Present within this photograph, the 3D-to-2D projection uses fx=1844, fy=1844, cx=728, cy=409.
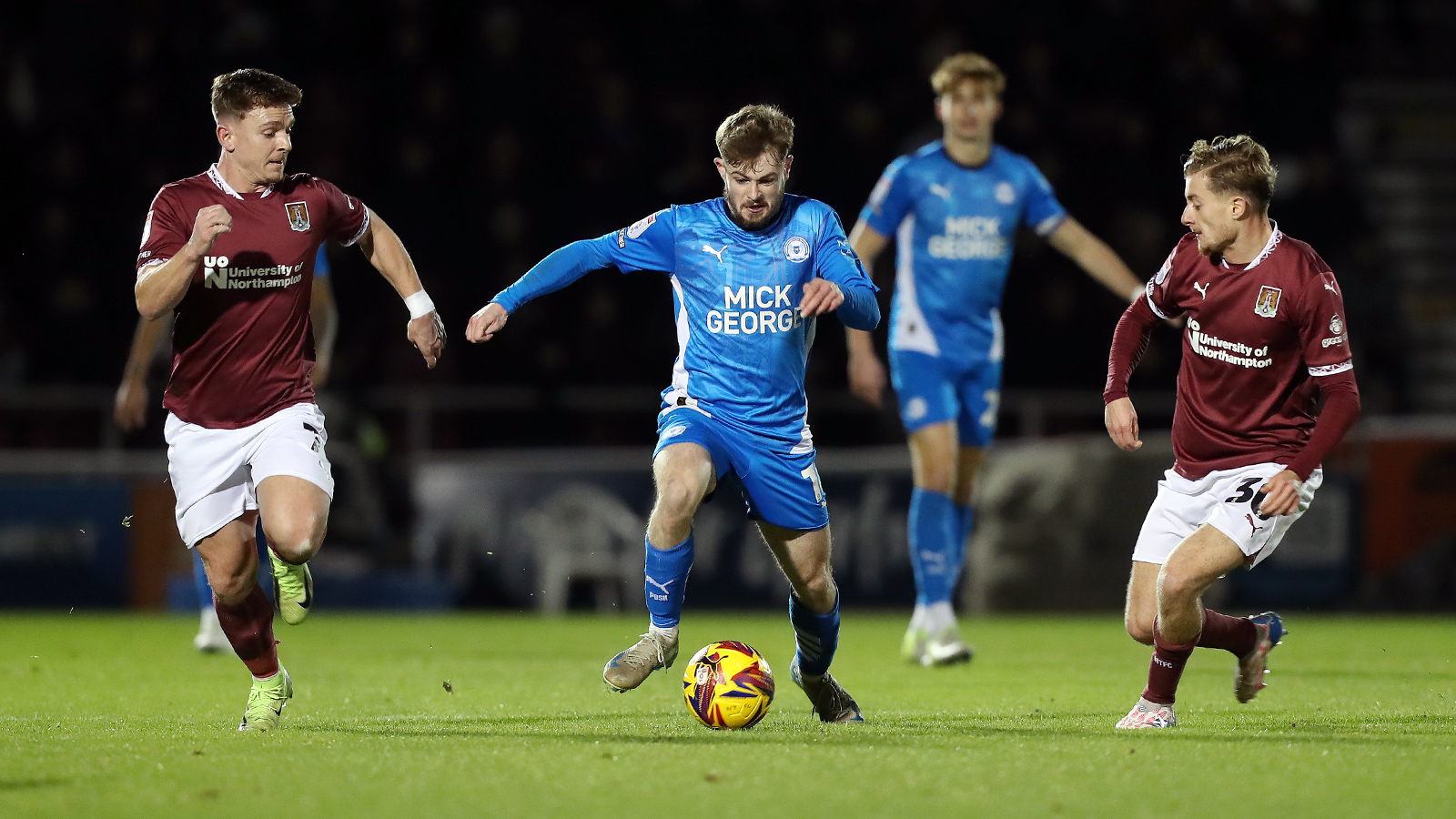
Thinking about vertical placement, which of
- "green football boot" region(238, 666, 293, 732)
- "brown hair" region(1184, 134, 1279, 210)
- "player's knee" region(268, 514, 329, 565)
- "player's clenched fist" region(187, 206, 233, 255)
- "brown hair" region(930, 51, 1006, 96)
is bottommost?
"green football boot" region(238, 666, 293, 732)

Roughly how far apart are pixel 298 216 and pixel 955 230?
3.92 m

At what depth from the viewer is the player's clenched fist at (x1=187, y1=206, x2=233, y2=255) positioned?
17.7 ft

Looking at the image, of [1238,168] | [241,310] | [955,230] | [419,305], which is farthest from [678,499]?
[955,230]

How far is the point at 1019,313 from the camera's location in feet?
53.2

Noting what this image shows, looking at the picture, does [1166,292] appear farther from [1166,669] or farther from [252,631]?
[252,631]

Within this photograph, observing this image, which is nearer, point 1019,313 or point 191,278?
point 191,278

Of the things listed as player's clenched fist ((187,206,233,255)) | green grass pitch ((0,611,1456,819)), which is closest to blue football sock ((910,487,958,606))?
green grass pitch ((0,611,1456,819))

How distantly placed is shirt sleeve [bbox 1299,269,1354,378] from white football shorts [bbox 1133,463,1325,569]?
334 millimetres

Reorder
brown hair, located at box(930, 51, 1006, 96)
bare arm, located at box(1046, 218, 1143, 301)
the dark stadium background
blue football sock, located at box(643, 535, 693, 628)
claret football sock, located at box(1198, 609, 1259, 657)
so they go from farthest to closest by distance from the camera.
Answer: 1. the dark stadium background
2. brown hair, located at box(930, 51, 1006, 96)
3. bare arm, located at box(1046, 218, 1143, 301)
4. claret football sock, located at box(1198, 609, 1259, 657)
5. blue football sock, located at box(643, 535, 693, 628)

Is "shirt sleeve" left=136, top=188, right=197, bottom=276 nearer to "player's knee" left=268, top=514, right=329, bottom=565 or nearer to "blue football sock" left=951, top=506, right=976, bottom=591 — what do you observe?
"player's knee" left=268, top=514, right=329, bottom=565

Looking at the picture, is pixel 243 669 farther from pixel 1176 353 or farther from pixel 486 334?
pixel 1176 353

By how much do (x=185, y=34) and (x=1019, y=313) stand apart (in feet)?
26.2

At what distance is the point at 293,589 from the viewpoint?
6074 mm

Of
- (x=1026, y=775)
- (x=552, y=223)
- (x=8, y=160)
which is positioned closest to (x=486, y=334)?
(x=1026, y=775)
